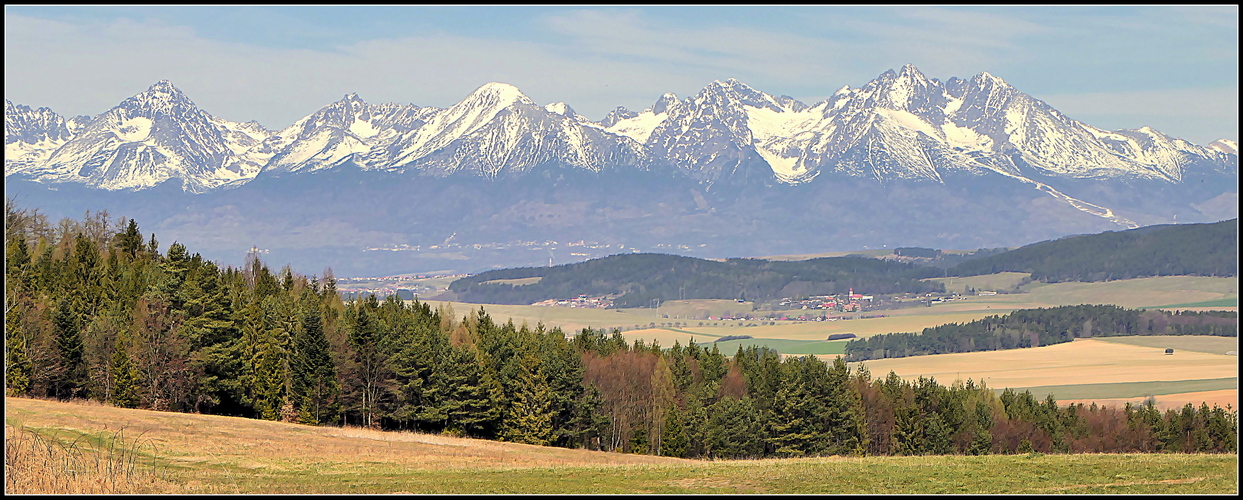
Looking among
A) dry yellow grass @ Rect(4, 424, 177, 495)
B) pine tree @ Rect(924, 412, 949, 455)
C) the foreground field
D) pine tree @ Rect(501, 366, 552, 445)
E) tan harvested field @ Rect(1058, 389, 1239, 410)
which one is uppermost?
dry yellow grass @ Rect(4, 424, 177, 495)

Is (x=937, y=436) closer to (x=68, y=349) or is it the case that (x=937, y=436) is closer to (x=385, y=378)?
(x=385, y=378)

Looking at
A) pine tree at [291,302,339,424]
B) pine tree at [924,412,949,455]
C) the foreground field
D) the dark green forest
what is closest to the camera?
the foreground field

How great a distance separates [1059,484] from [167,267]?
7206 centimetres

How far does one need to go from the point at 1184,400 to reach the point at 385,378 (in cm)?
12454

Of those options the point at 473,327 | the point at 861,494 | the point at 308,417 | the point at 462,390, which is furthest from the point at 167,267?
the point at 861,494

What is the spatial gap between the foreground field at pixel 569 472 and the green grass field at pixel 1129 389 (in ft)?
459

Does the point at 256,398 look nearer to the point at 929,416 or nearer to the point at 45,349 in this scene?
the point at 45,349

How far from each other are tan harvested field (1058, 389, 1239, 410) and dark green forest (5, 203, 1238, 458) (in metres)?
65.5

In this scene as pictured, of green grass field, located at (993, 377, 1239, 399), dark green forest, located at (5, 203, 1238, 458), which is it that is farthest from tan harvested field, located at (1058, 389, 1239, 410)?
dark green forest, located at (5, 203, 1238, 458)

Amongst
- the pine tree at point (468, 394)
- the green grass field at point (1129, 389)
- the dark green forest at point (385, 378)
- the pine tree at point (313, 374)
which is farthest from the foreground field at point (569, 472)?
the green grass field at point (1129, 389)

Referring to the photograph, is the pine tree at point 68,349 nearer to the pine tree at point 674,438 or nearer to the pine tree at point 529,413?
the pine tree at point 529,413

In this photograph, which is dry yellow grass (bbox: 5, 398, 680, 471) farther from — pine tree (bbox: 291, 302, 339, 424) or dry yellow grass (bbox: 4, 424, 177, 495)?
dry yellow grass (bbox: 4, 424, 177, 495)

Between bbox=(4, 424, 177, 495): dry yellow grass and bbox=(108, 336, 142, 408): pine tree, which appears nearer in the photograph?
bbox=(4, 424, 177, 495): dry yellow grass

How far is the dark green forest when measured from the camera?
77.9 metres
